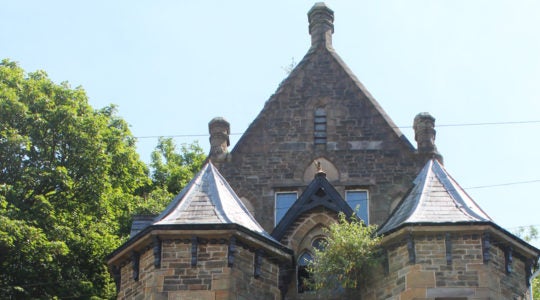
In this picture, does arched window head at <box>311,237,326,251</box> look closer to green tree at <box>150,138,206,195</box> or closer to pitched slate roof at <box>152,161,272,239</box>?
pitched slate roof at <box>152,161,272,239</box>

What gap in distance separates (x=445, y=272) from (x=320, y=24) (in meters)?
10.2

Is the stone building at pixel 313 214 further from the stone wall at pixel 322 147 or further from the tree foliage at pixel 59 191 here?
the tree foliage at pixel 59 191

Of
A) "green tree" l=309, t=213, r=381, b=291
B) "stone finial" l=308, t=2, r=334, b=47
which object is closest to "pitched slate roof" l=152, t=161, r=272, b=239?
"green tree" l=309, t=213, r=381, b=291

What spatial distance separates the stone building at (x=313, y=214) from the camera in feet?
64.4

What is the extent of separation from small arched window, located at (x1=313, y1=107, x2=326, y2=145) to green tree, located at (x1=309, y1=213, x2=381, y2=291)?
550cm

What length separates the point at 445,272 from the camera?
19.4 meters

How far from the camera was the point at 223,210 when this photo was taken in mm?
20719

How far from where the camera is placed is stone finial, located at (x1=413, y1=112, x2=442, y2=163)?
985 inches

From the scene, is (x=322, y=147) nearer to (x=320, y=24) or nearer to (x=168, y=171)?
(x=320, y=24)

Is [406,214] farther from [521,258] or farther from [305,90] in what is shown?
[305,90]

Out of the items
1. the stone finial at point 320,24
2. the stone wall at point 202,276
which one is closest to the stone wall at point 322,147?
the stone finial at point 320,24

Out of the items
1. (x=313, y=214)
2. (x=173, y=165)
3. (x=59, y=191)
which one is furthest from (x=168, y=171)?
Answer: (x=313, y=214)

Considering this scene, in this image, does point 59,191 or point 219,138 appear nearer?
point 219,138

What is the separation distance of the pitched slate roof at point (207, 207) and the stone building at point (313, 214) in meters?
0.04
